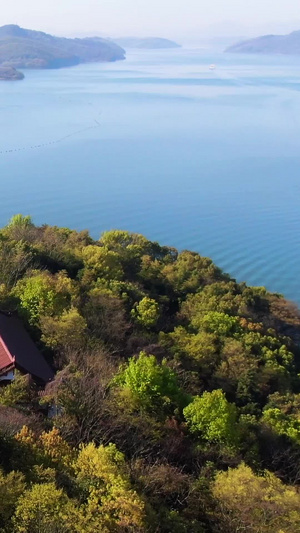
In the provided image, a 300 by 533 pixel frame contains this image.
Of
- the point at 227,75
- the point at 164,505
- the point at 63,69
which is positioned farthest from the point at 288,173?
the point at 63,69

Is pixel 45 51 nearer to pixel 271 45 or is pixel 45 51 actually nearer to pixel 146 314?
pixel 271 45

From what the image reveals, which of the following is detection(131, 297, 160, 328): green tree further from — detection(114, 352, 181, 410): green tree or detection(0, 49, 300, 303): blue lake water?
detection(0, 49, 300, 303): blue lake water

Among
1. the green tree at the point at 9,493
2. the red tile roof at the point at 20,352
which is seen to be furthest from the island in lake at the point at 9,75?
the green tree at the point at 9,493

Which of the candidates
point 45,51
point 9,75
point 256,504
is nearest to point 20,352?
point 256,504

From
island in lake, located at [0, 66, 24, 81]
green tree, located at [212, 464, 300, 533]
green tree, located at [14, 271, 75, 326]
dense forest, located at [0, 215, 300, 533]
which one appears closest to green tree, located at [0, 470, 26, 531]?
dense forest, located at [0, 215, 300, 533]

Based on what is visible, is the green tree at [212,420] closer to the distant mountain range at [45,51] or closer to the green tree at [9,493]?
the green tree at [9,493]

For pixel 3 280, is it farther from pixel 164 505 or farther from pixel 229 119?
pixel 229 119
